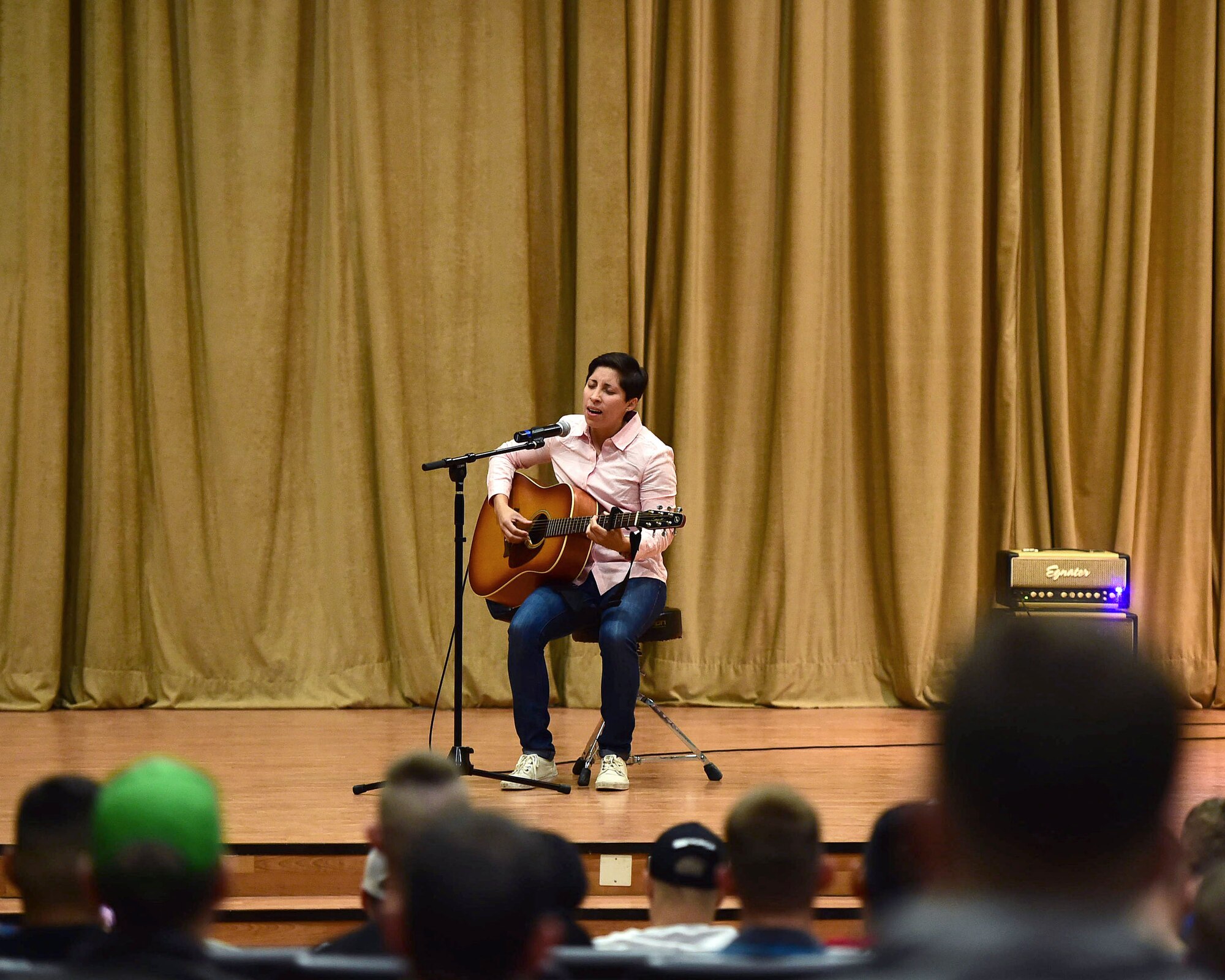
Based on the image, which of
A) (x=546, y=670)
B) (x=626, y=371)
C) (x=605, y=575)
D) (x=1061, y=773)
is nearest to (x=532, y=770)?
(x=546, y=670)

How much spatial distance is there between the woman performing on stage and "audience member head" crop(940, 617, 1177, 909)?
3.19m

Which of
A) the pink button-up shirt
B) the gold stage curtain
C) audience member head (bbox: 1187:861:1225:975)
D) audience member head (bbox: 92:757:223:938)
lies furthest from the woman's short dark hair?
audience member head (bbox: 92:757:223:938)

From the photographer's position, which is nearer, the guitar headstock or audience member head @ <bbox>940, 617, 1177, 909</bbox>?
audience member head @ <bbox>940, 617, 1177, 909</bbox>

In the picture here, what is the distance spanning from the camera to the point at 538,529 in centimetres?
435

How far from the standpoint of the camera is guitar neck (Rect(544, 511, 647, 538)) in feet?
13.3

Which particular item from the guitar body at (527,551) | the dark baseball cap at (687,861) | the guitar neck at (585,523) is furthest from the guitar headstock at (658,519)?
the dark baseball cap at (687,861)

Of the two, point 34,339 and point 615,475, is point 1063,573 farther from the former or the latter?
point 34,339

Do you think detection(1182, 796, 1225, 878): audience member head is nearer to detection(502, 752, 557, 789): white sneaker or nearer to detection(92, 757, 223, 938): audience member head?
detection(92, 757, 223, 938): audience member head

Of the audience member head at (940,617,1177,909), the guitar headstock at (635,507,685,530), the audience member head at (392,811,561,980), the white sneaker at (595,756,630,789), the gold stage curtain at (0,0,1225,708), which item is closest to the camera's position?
the audience member head at (940,617,1177,909)

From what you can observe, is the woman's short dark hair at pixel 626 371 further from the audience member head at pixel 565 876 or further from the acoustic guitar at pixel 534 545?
the audience member head at pixel 565 876

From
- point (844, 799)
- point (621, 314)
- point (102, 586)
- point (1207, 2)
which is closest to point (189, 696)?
point (102, 586)

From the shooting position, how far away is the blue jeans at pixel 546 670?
4.30m

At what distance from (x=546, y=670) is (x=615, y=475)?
653mm

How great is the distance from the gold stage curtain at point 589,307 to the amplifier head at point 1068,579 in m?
0.67
